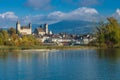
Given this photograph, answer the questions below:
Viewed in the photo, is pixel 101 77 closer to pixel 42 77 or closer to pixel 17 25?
pixel 42 77

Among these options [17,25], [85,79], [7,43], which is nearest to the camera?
[85,79]

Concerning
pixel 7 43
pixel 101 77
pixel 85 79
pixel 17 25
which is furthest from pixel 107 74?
pixel 17 25

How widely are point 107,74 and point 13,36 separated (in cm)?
6982

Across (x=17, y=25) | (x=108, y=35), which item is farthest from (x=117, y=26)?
(x=17, y=25)

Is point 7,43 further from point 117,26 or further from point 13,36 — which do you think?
point 117,26

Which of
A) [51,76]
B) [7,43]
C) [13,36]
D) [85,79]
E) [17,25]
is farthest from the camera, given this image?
[17,25]

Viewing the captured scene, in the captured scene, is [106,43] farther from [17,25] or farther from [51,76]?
[17,25]

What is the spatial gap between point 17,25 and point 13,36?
74.8 meters

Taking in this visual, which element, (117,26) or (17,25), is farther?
(17,25)

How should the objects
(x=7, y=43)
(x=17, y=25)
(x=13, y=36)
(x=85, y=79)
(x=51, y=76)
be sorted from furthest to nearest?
(x=17, y=25)
(x=13, y=36)
(x=7, y=43)
(x=51, y=76)
(x=85, y=79)

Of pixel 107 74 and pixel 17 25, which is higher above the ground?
pixel 17 25

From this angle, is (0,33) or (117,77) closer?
(117,77)

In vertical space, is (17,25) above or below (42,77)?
above

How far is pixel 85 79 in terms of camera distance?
25.5 metres
